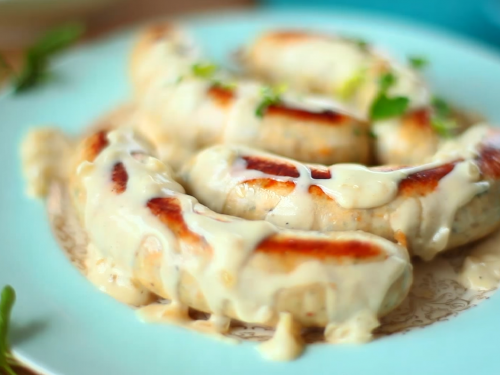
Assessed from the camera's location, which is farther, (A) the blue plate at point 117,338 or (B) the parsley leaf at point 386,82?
(B) the parsley leaf at point 386,82

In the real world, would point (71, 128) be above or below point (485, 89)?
below

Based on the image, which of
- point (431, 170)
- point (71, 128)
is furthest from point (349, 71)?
point (71, 128)

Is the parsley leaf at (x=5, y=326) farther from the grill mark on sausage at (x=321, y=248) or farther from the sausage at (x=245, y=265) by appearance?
the grill mark on sausage at (x=321, y=248)

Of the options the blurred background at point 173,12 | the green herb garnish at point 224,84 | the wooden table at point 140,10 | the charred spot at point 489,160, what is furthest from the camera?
the wooden table at point 140,10

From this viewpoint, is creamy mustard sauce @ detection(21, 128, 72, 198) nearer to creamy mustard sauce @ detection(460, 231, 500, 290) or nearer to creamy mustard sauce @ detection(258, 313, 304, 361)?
creamy mustard sauce @ detection(258, 313, 304, 361)

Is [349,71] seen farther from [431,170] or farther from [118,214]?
[118,214]

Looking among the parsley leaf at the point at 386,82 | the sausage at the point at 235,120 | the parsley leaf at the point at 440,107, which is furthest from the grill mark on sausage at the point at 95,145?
the parsley leaf at the point at 440,107

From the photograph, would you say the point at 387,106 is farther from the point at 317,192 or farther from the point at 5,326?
the point at 5,326

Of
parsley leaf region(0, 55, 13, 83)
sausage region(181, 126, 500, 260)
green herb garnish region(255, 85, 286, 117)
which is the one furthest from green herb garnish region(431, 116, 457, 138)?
parsley leaf region(0, 55, 13, 83)
